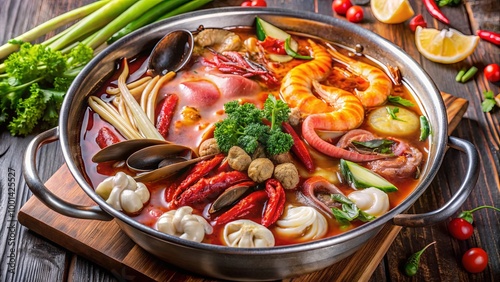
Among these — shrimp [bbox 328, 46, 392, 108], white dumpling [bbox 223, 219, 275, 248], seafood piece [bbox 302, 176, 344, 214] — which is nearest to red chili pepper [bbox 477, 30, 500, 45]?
shrimp [bbox 328, 46, 392, 108]

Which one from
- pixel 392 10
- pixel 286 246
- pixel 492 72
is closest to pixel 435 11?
pixel 392 10

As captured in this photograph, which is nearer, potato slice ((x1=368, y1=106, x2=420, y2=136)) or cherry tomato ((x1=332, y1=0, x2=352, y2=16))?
potato slice ((x1=368, y1=106, x2=420, y2=136))

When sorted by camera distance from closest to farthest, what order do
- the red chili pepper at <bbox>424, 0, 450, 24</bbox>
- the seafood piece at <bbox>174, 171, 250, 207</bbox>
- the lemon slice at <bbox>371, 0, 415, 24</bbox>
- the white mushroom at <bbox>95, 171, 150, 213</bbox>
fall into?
the white mushroom at <bbox>95, 171, 150, 213</bbox> < the seafood piece at <bbox>174, 171, 250, 207</bbox> < the lemon slice at <bbox>371, 0, 415, 24</bbox> < the red chili pepper at <bbox>424, 0, 450, 24</bbox>

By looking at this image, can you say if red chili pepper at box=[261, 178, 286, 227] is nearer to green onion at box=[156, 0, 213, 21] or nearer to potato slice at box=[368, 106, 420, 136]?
potato slice at box=[368, 106, 420, 136]

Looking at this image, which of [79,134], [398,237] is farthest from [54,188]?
[398,237]

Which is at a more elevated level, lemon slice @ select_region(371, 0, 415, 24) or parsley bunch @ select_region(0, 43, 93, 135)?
parsley bunch @ select_region(0, 43, 93, 135)

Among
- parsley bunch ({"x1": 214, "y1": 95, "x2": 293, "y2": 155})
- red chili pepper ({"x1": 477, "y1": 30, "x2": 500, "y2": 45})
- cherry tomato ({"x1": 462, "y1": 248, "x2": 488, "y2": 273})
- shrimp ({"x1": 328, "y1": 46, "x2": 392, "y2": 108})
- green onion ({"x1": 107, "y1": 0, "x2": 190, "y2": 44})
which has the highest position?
parsley bunch ({"x1": 214, "y1": 95, "x2": 293, "y2": 155})

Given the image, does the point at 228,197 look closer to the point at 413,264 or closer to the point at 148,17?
the point at 413,264

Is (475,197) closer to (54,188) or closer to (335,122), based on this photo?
(335,122)
